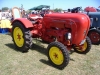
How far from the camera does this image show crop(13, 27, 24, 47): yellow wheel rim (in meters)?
4.82

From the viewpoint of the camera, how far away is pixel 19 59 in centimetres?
423

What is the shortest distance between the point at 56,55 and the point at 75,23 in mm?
938

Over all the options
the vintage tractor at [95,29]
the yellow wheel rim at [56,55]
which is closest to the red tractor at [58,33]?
the yellow wheel rim at [56,55]

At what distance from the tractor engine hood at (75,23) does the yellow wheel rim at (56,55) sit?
54cm

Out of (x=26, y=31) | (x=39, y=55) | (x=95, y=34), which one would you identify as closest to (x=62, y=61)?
(x=39, y=55)

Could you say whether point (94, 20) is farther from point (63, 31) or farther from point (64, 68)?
point (64, 68)

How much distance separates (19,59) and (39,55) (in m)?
0.67

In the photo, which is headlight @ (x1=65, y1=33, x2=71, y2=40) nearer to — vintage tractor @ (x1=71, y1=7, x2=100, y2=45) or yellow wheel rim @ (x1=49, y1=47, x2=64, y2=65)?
yellow wheel rim @ (x1=49, y1=47, x2=64, y2=65)

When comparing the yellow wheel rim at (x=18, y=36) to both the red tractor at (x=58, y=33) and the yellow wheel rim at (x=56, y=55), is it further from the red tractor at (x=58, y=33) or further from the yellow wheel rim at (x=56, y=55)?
the yellow wheel rim at (x=56, y=55)

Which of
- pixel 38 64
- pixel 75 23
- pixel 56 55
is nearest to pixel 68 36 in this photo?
pixel 75 23

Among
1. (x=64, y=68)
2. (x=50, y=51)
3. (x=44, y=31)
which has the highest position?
(x=44, y=31)

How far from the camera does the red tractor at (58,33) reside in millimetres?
3660

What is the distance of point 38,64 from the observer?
3.92 m

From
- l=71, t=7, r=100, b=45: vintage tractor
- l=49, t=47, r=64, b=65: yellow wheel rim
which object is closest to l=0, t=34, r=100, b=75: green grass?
l=49, t=47, r=64, b=65: yellow wheel rim
